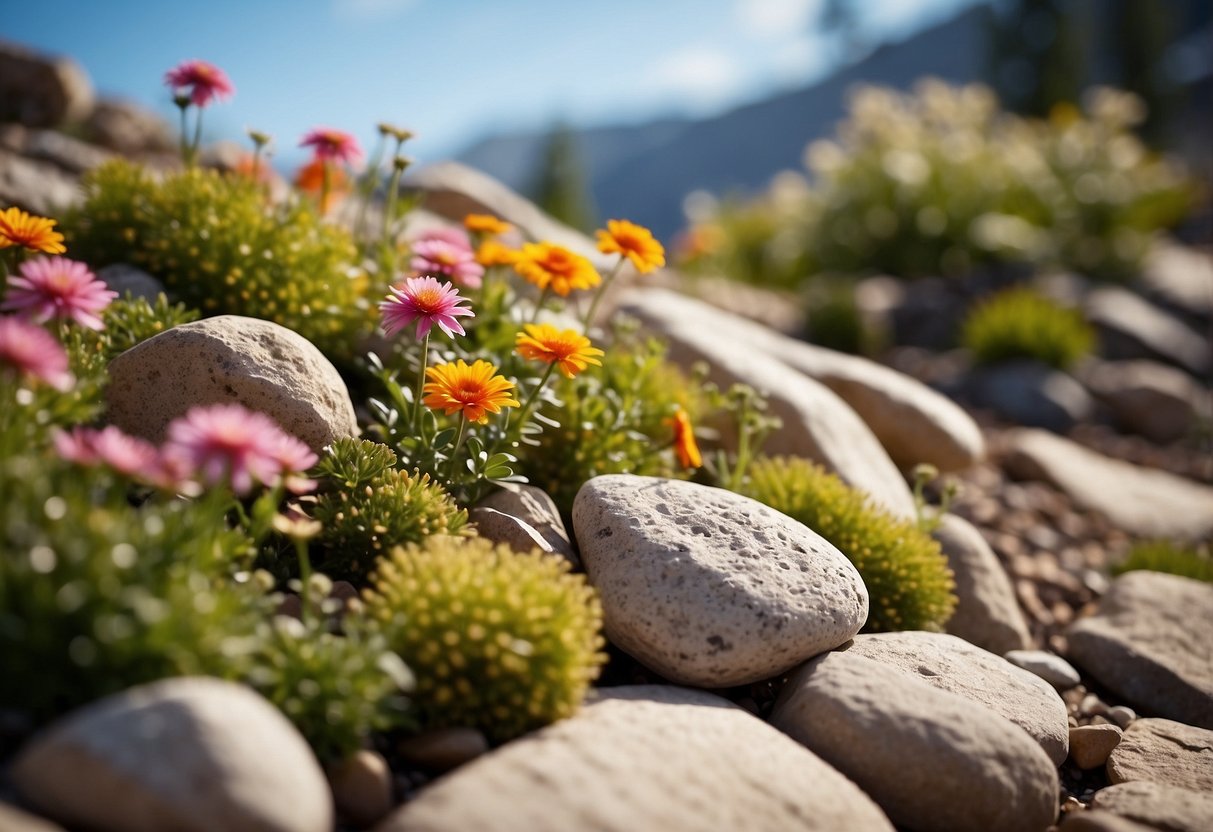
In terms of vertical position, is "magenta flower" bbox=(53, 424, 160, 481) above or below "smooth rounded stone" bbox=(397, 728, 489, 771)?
above

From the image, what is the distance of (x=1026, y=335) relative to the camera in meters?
8.37

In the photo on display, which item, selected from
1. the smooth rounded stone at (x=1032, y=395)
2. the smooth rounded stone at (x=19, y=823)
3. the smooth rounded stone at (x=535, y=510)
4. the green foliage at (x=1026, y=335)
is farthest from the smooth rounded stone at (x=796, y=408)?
the green foliage at (x=1026, y=335)

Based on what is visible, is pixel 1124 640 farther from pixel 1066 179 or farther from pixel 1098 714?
pixel 1066 179

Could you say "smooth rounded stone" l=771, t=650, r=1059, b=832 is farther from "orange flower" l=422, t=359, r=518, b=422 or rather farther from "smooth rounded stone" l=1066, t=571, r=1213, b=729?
"smooth rounded stone" l=1066, t=571, r=1213, b=729

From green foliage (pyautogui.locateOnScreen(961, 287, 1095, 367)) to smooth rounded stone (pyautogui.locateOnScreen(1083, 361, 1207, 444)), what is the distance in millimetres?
384

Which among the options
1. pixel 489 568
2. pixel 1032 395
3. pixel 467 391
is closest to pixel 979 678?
pixel 489 568

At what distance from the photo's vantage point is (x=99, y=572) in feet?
6.27

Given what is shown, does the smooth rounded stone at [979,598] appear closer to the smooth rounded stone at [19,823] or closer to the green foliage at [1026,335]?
the smooth rounded stone at [19,823]

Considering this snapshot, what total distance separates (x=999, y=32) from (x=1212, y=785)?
98.7ft

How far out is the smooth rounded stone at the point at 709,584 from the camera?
279 cm

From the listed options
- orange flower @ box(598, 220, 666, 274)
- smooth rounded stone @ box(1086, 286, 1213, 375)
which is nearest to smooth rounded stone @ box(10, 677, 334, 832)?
orange flower @ box(598, 220, 666, 274)

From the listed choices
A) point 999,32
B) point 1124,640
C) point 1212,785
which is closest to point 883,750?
point 1212,785

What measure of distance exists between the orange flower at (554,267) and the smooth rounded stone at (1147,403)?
22.7 ft

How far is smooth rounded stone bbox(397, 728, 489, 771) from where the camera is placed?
2328 mm
